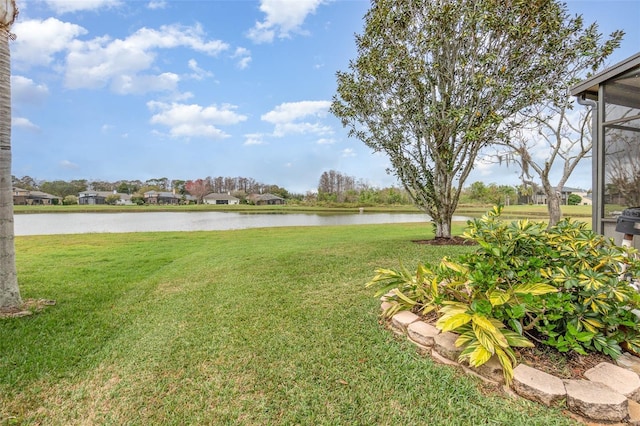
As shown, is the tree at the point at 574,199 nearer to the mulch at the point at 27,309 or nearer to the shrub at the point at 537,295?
the shrub at the point at 537,295

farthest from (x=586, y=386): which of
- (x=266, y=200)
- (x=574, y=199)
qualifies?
(x=266, y=200)

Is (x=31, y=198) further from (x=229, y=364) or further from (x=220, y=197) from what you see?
(x=229, y=364)

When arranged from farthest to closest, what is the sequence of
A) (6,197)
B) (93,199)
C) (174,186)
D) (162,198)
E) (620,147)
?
1. (174,186)
2. (162,198)
3. (93,199)
4. (620,147)
5. (6,197)

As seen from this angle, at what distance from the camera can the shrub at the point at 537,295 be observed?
1658mm

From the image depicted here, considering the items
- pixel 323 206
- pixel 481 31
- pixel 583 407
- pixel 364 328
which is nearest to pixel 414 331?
pixel 364 328

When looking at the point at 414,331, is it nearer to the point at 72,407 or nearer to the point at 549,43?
the point at 72,407

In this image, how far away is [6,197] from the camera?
9.62 ft

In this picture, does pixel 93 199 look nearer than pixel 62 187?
Yes

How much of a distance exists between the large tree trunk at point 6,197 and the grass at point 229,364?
0.37m

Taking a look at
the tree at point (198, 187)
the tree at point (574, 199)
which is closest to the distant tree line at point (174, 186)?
the tree at point (198, 187)

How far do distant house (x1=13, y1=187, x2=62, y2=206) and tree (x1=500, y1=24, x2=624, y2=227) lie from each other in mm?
59083

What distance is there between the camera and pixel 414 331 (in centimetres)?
206

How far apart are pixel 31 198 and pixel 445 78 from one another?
59697mm

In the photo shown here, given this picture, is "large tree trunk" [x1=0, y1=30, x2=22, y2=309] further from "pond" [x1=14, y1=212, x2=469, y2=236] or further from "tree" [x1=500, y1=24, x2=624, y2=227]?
"pond" [x1=14, y1=212, x2=469, y2=236]
